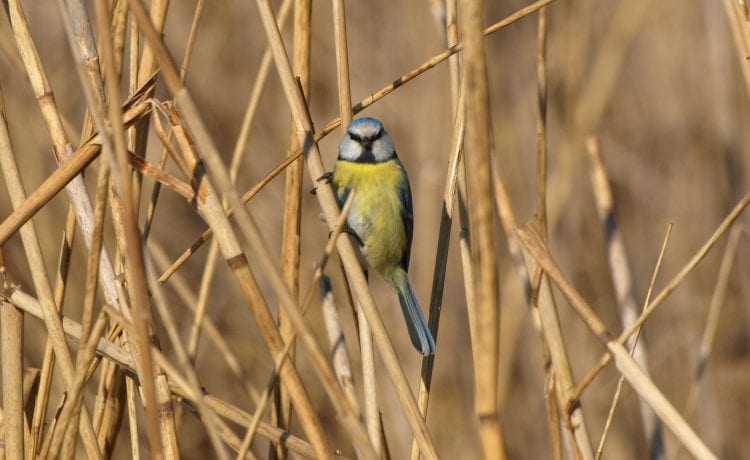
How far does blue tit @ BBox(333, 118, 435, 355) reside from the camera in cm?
212

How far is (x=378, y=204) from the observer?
2.17 meters

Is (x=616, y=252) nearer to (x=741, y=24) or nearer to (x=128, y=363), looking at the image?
(x=741, y=24)

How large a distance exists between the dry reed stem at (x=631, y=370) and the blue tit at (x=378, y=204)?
35.8 inches

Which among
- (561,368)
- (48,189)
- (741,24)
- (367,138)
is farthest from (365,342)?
(741,24)

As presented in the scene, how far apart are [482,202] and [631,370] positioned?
0.49 meters

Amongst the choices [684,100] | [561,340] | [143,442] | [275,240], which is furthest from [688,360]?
[561,340]

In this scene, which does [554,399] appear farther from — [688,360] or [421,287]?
[688,360]

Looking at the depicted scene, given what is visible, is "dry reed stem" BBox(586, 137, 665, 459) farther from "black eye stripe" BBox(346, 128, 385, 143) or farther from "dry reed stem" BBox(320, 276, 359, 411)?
"dry reed stem" BBox(320, 276, 359, 411)

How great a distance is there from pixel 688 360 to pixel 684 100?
41.1 inches

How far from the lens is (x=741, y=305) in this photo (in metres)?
3.51

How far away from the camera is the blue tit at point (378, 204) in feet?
6.97

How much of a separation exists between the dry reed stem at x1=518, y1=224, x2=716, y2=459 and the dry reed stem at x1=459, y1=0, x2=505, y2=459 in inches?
13.7

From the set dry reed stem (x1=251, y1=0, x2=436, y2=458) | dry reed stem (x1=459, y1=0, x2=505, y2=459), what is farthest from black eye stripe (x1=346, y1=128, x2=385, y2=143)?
dry reed stem (x1=459, y1=0, x2=505, y2=459)

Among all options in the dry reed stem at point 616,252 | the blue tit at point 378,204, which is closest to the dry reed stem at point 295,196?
the blue tit at point 378,204
